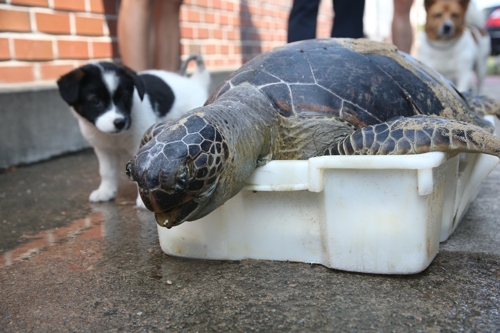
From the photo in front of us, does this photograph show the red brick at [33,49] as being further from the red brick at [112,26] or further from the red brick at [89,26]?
the red brick at [112,26]

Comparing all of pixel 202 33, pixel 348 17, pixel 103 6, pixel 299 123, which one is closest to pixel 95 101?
pixel 299 123

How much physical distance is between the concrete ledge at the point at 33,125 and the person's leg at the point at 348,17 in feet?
6.05

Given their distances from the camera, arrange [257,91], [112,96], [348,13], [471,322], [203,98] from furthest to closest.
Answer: [348,13], [203,98], [112,96], [257,91], [471,322]

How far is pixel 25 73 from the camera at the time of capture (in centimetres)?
291

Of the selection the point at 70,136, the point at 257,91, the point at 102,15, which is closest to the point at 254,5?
the point at 102,15

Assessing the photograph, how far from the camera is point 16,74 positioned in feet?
9.33

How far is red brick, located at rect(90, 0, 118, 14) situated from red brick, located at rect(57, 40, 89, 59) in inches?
10.2

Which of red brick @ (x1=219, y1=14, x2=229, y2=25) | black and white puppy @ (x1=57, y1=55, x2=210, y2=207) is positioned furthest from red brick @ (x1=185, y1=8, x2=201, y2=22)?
black and white puppy @ (x1=57, y1=55, x2=210, y2=207)

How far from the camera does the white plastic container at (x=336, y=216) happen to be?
1.27 m

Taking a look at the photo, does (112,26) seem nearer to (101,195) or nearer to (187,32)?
(187,32)

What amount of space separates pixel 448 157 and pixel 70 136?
8.57 feet

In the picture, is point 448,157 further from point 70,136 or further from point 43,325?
point 70,136

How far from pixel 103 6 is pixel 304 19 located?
1477 millimetres

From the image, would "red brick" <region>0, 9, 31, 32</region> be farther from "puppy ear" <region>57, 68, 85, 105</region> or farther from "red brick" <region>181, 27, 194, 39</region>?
"red brick" <region>181, 27, 194, 39</region>
